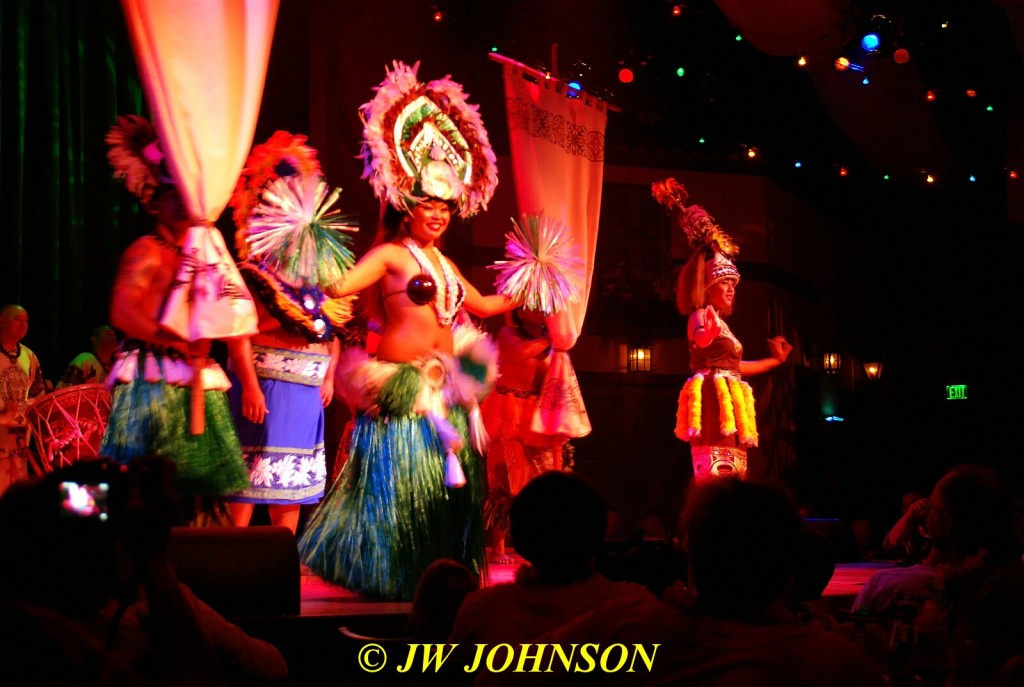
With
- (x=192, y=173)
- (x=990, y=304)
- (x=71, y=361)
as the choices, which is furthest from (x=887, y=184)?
(x=192, y=173)

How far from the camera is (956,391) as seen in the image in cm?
1367

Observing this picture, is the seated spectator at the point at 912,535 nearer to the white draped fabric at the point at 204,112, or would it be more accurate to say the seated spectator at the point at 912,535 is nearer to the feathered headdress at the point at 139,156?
the white draped fabric at the point at 204,112

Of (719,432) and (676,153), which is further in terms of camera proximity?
(676,153)

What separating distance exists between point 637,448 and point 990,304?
16.2 ft

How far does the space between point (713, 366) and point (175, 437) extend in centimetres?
365

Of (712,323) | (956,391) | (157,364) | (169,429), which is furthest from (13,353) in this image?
(956,391)

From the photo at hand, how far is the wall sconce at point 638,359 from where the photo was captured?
12.0 meters

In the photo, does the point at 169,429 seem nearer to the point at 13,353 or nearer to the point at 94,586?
the point at 94,586

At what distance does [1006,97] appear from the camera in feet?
33.5

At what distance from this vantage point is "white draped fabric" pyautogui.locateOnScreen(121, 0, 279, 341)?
3.90m

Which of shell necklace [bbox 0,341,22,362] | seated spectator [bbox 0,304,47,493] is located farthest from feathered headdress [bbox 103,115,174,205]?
shell necklace [bbox 0,341,22,362]

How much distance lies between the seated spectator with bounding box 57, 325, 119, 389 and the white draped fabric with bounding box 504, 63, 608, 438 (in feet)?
8.72

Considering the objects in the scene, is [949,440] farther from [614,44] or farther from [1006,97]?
[614,44]

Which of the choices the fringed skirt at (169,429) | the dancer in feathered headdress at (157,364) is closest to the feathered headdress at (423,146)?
the dancer in feathered headdress at (157,364)
